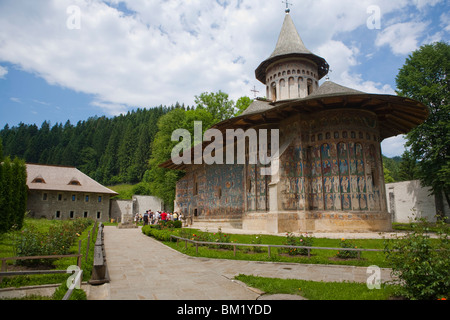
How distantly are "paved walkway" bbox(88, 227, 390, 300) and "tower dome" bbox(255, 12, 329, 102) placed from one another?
1733 cm

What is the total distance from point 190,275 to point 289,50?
68.3 feet

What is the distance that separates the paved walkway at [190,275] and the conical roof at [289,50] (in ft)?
61.4

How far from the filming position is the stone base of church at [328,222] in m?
14.5

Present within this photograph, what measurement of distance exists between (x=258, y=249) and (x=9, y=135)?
104241mm

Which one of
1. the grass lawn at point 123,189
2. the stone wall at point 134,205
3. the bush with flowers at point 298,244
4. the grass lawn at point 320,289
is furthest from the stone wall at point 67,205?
the grass lawn at point 320,289

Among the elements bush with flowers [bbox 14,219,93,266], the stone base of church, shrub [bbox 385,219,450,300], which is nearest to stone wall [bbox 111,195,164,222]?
the stone base of church

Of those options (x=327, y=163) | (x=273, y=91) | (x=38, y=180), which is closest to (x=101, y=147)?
(x=38, y=180)

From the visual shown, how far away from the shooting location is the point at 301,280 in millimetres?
5848

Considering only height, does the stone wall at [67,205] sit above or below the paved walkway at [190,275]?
above

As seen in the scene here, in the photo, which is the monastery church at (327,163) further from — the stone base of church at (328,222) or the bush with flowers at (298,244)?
the bush with flowers at (298,244)

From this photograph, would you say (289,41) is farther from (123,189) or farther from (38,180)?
(123,189)

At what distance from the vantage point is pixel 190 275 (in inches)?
247
